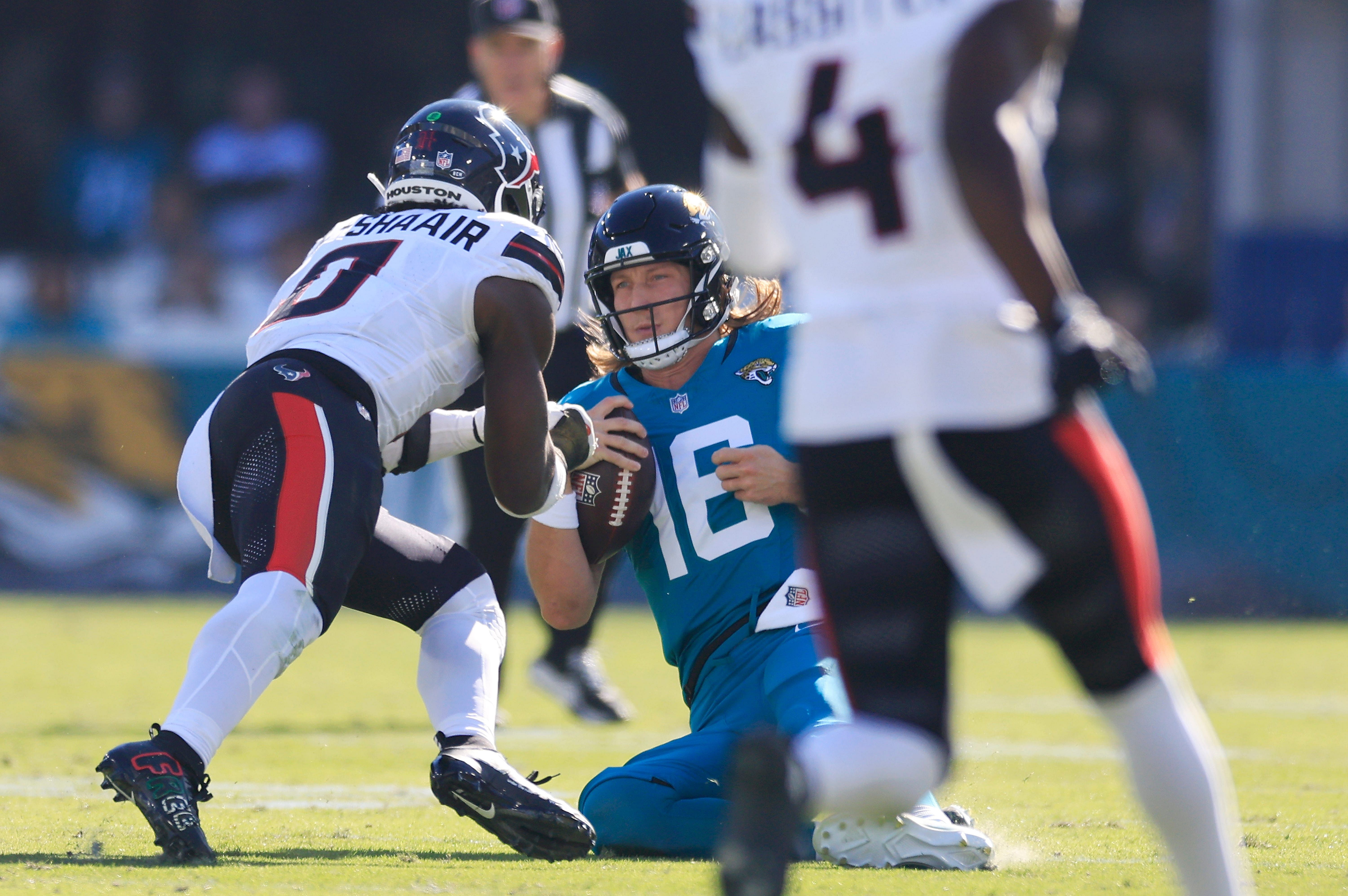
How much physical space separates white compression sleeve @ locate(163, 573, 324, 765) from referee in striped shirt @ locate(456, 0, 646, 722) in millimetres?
2390

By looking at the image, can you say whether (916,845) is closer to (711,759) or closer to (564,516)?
(711,759)

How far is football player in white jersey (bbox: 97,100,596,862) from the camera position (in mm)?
3387

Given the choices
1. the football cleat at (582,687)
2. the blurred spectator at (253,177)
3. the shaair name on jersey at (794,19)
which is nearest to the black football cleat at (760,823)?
the shaair name on jersey at (794,19)

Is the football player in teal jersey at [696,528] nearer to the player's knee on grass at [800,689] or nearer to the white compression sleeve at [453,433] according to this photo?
the player's knee on grass at [800,689]

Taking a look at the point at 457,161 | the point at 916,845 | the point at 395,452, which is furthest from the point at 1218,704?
the point at 457,161

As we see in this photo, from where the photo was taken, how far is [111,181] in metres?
14.0

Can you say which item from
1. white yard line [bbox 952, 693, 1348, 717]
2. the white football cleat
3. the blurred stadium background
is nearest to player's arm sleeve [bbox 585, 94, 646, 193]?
white yard line [bbox 952, 693, 1348, 717]

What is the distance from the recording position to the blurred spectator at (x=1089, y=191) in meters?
14.7

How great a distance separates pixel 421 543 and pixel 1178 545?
24.5 feet

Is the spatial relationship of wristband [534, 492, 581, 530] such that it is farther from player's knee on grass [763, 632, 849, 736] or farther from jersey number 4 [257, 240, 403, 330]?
jersey number 4 [257, 240, 403, 330]

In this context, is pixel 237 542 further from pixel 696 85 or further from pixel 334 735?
pixel 696 85

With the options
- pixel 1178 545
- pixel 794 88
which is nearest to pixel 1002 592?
pixel 794 88

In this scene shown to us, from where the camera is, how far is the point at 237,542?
11.9 feet

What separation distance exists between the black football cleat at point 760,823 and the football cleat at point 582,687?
3.82 m
